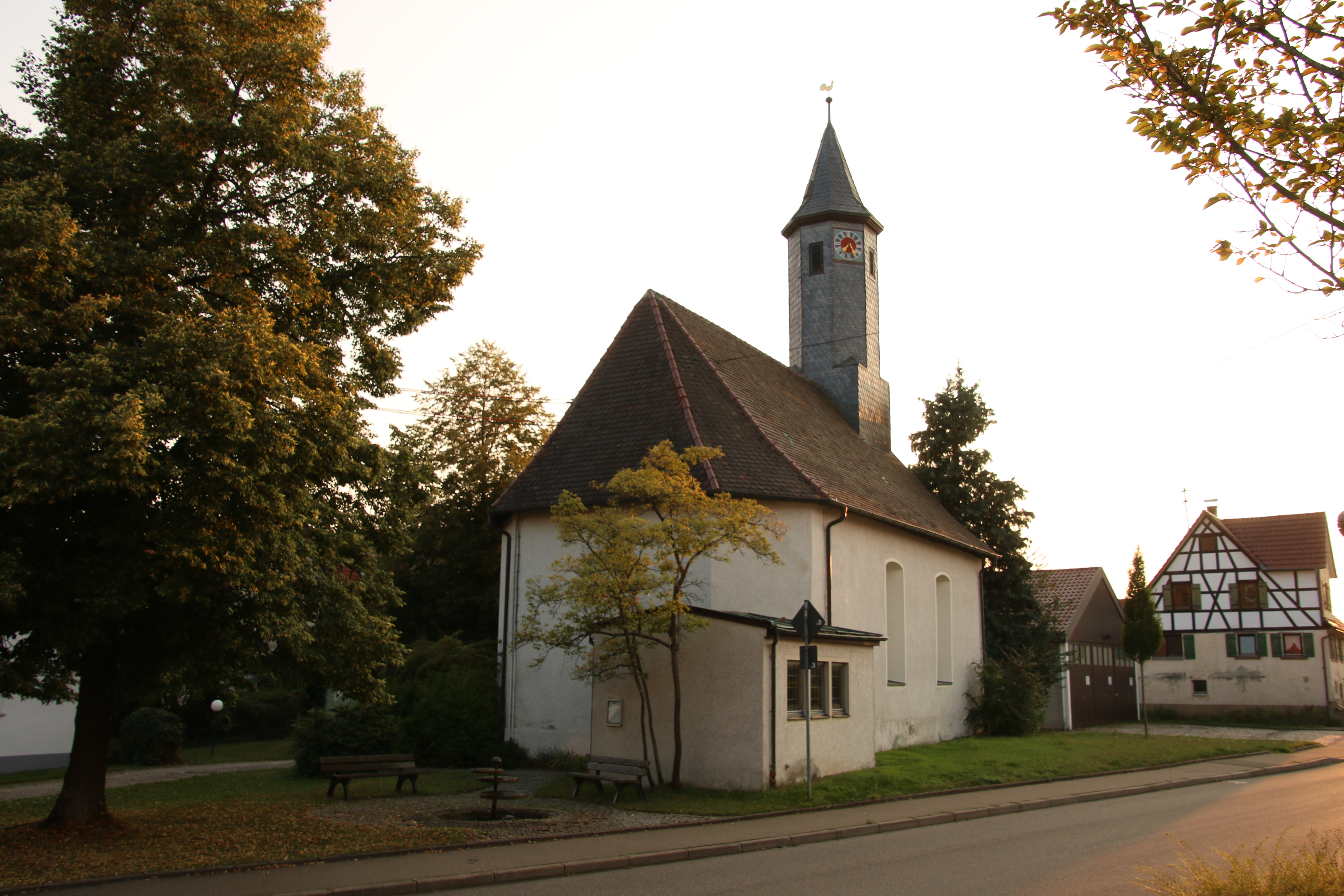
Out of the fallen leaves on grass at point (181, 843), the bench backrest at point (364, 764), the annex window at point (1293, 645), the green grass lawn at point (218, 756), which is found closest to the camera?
the fallen leaves on grass at point (181, 843)

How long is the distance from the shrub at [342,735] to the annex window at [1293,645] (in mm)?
36536

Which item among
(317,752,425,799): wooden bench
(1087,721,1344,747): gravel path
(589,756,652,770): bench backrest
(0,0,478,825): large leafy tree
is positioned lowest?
(1087,721,1344,747): gravel path

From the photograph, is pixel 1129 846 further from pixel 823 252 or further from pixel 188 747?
pixel 188 747

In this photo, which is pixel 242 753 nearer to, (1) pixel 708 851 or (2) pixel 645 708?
(2) pixel 645 708

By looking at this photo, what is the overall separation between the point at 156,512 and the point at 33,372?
172 centimetres

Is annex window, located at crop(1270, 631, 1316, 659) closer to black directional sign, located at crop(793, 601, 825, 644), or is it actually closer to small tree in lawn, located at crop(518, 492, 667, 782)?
black directional sign, located at crop(793, 601, 825, 644)

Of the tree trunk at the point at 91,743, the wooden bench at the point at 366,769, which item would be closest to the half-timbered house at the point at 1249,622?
the wooden bench at the point at 366,769

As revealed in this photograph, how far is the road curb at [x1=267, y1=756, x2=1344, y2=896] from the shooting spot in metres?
8.62

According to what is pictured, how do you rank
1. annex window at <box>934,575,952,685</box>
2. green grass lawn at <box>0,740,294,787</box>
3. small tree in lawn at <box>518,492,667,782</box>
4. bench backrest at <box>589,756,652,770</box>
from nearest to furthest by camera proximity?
1. small tree in lawn at <box>518,492,667,782</box>
2. bench backrest at <box>589,756,652,770</box>
3. green grass lawn at <box>0,740,294,787</box>
4. annex window at <box>934,575,952,685</box>

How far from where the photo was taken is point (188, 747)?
89.0ft

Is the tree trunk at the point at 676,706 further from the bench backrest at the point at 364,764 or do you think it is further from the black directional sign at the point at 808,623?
the bench backrest at the point at 364,764

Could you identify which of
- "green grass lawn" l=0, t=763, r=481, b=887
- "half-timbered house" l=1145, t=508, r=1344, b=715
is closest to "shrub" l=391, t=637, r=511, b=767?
"green grass lawn" l=0, t=763, r=481, b=887

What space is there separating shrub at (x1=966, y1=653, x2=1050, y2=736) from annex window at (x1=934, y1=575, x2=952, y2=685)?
131 cm

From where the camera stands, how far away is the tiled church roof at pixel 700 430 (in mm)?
18938
